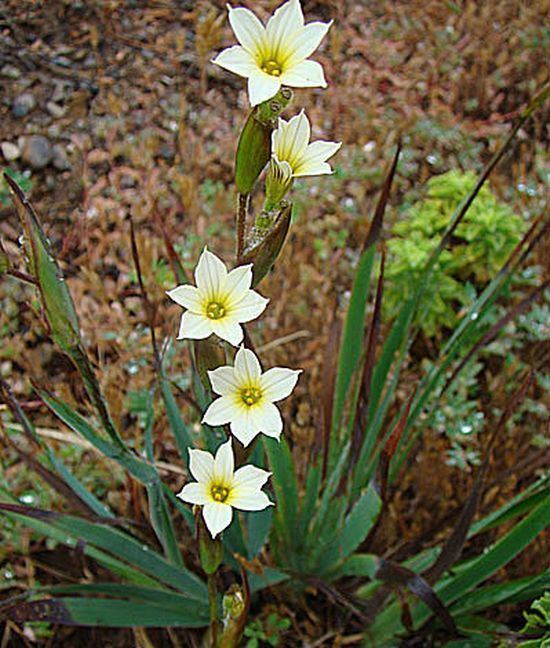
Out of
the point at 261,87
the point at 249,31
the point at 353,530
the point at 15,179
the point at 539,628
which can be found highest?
the point at 15,179

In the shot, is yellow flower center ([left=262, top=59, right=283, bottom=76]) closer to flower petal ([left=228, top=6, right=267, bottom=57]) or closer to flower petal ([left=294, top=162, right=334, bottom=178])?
flower petal ([left=228, top=6, right=267, bottom=57])

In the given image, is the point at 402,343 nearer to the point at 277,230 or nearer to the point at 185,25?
the point at 277,230


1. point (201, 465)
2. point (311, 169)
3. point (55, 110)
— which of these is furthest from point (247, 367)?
point (55, 110)

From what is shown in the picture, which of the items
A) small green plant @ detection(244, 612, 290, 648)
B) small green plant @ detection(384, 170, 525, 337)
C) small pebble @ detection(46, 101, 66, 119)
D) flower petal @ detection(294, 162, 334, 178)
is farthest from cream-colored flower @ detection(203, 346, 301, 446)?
small pebble @ detection(46, 101, 66, 119)

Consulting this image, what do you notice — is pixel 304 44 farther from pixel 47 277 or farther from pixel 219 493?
pixel 219 493

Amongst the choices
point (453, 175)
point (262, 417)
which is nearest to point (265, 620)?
point (262, 417)
